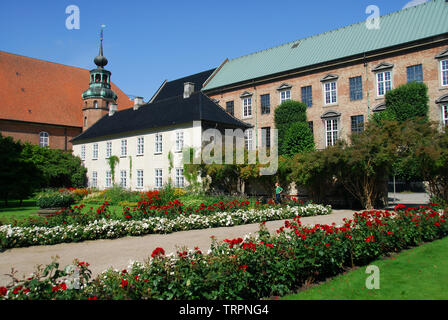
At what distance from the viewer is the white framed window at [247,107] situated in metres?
36.1

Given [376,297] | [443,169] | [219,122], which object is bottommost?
[376,297]

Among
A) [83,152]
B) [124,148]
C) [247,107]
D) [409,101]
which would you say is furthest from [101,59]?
[409,101]

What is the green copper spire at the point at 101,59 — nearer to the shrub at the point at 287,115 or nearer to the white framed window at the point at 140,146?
the white framed window at the point at 140,146

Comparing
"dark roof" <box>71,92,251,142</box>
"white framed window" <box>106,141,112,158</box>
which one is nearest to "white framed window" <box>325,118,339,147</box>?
"dark roof" <box>71,92,251,142</box>

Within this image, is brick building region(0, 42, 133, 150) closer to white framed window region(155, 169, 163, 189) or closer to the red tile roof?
the red tile roof

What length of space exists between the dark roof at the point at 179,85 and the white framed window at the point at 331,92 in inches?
628

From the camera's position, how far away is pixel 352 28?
32094mm

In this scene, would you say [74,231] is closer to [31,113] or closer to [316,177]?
[316,177]

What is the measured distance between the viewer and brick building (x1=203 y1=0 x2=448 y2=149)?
84.1 ft

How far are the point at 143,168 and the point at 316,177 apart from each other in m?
16.9

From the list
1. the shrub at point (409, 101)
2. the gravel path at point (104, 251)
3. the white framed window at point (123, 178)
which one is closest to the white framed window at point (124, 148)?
the white framed window at point (123, 178)

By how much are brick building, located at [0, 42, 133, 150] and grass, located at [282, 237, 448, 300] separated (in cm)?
4391

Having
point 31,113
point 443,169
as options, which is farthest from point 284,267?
point 31,113

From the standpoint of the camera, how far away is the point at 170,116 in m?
30.5
